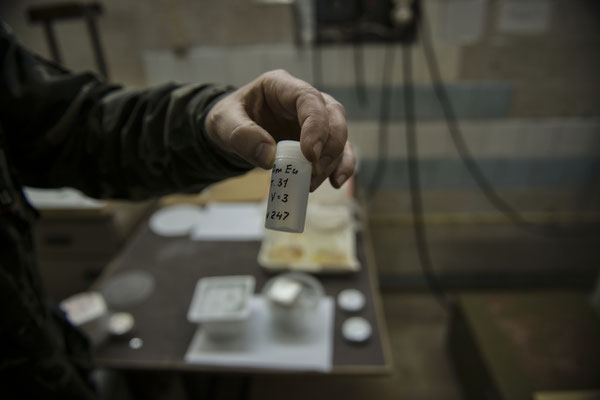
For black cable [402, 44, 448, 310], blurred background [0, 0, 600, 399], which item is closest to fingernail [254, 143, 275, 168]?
blurred background [0, 0, 600, 399]

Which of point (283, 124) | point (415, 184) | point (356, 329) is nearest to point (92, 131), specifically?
point (283, 124)

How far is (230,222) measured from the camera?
63.0 inches

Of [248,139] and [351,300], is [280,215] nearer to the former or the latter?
[248,139]

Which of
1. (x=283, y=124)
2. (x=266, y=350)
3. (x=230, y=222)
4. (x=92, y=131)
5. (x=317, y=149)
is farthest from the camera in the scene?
(x=230, y=222)

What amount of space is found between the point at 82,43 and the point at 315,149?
1.83 m

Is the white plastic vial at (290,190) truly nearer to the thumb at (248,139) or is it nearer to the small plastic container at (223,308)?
the thumb at (248,139)

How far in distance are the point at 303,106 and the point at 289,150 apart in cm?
6

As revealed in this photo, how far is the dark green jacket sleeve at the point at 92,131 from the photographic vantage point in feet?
2.20

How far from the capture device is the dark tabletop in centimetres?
103

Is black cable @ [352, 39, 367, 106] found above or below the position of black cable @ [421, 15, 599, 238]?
above

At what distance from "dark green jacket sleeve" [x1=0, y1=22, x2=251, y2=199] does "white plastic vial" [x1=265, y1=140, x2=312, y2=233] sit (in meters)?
0.22

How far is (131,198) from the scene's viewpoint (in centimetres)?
80

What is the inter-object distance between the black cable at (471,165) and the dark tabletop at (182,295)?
83 centimetres

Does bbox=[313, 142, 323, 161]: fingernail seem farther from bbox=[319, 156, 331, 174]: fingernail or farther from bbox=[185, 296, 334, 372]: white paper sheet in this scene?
bbox=[185, 296, 334, 372]: white paper sheet
